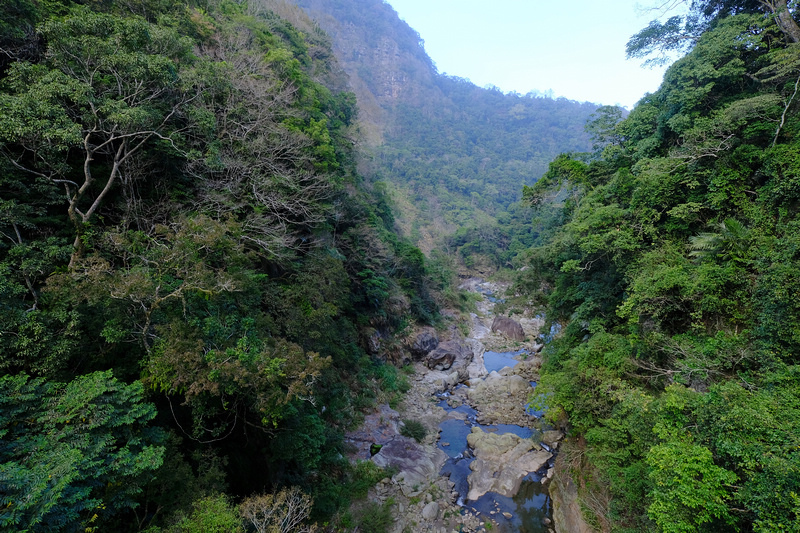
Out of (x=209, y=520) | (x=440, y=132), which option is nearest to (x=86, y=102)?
(x=209, y=520)

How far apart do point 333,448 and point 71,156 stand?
11.9 m

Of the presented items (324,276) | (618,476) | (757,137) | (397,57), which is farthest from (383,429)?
(397,57)

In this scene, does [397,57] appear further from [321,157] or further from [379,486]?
[379,486]

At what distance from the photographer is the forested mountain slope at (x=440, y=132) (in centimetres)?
5894

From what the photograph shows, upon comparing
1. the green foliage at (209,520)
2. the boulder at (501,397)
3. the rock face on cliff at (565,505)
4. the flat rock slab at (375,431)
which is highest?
the green foliage at (209,520)

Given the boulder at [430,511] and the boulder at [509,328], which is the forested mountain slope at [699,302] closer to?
the boulder at [430,511]

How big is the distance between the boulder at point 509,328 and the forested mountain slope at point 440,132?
21148 millimetres

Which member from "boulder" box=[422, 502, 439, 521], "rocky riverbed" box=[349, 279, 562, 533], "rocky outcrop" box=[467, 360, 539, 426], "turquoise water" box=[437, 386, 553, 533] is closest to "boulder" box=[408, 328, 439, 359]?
"rocky riverbed" box=[349, 279, 562, 533]

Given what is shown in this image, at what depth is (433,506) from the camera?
11.5m

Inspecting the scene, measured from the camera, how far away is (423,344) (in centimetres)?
2442

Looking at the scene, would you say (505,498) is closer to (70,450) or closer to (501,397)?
(501,397)

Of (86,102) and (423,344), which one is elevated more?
(86,102)

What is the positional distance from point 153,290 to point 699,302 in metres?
12.9

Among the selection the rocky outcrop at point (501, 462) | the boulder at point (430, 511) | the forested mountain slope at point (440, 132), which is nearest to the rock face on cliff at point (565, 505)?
the rocky outcrop at point (501, 462)
